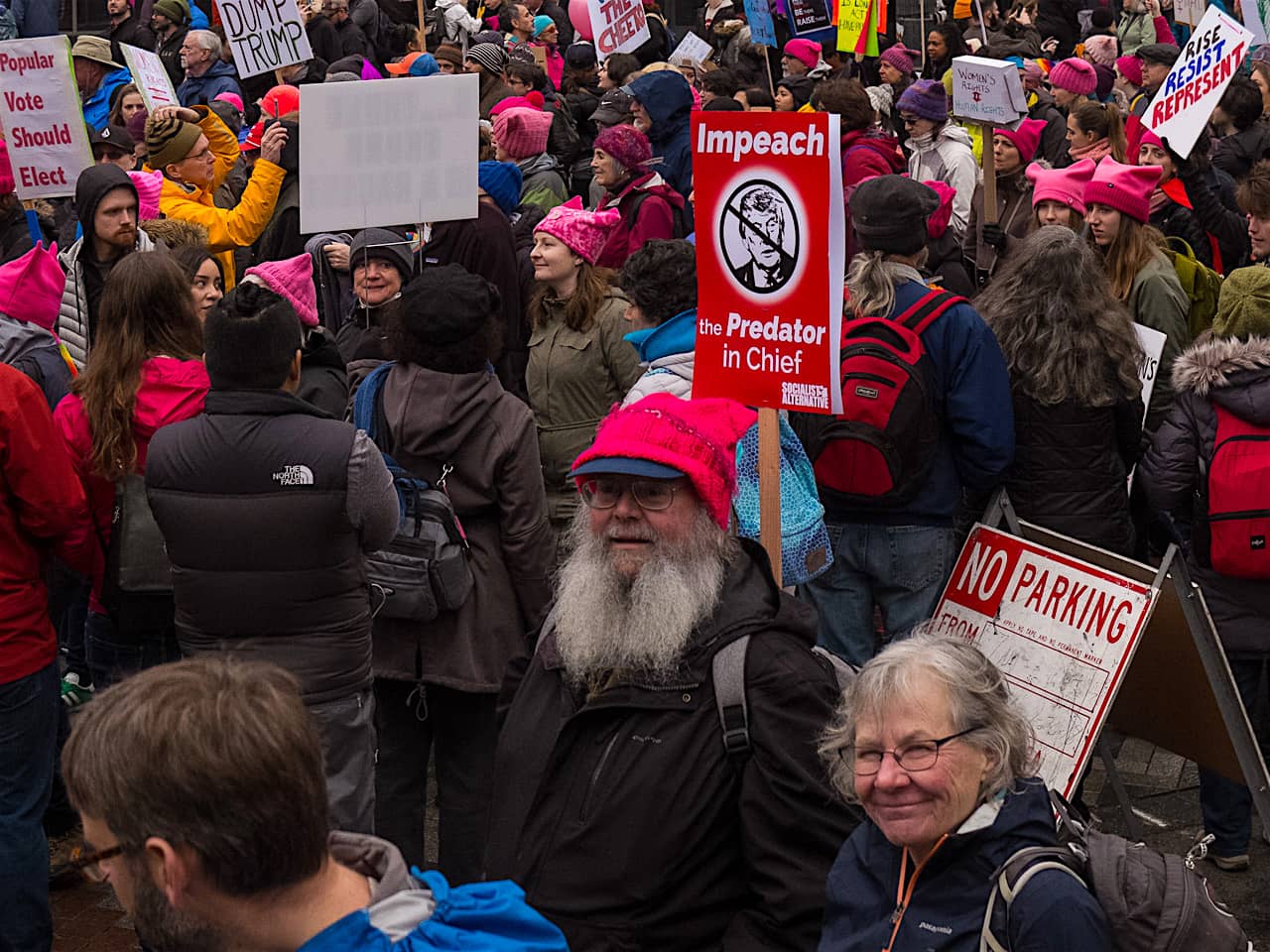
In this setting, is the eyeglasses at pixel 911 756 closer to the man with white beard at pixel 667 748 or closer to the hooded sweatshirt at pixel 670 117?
the man with white beard at pixel 667 748

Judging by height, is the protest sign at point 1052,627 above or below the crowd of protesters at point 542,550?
below

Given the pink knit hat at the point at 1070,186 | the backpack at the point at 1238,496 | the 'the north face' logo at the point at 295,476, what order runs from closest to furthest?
the 'the north face' logo at the point at 295,476 → the backpack at the point at 1238,496 → the pink knit hat at the point at 1070,186

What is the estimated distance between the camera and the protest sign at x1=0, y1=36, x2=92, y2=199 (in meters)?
6.94

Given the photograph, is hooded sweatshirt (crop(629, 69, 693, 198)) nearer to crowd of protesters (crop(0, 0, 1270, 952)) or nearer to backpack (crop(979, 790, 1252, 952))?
crowd of protesters (crop(0, 0, 1270, 952))

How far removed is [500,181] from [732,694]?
577cm

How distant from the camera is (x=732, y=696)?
3.00m

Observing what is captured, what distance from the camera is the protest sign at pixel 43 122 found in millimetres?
6938

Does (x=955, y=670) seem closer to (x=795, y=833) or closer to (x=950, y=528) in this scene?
(x=795, y=833)

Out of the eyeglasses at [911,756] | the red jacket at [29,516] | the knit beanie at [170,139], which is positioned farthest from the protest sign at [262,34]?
the eyeglasses at [911,756]

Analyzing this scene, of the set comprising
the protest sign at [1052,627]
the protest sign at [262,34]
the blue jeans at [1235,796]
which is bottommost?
the blue jeans at [1235,796]

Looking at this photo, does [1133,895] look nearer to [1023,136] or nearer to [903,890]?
Answer: [903,890]

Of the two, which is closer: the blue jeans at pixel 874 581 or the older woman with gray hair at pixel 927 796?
the older woman with gray hair at pixel 927 796

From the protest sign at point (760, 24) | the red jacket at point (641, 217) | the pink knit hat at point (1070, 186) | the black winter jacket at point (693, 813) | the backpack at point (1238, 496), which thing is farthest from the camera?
the protest sign at point (760, 24)

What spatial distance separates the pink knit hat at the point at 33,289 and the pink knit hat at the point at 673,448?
294 cm
